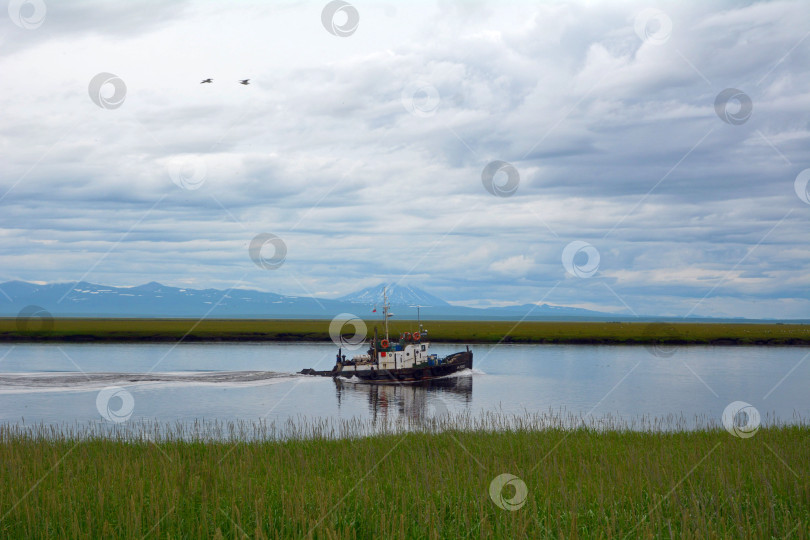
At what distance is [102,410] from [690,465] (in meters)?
41.2

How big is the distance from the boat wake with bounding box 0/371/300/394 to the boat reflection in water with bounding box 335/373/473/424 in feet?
27.3

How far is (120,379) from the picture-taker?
210 feet

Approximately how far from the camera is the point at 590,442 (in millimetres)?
21484

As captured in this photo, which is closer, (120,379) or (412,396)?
(412,396)

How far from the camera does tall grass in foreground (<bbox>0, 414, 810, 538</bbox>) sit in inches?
424

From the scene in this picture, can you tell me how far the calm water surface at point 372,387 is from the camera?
46.3 m

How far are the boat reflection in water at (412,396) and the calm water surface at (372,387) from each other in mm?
131

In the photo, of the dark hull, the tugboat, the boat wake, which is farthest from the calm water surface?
the tugboat

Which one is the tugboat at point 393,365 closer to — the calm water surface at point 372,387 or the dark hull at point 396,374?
the dark hull at point 396,374

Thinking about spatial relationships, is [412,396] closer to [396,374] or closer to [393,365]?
[396,374]

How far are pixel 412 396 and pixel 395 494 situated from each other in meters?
47.3

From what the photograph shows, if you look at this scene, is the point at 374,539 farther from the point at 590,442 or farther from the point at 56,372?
the point at 56,372

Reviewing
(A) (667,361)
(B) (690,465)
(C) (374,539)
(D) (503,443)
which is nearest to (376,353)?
(A) (667,361)

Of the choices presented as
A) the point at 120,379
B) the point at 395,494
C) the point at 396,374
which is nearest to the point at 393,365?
the point at 396,374
